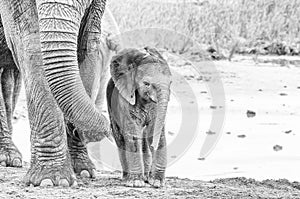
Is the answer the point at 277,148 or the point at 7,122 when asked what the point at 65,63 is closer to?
the point at 7,122

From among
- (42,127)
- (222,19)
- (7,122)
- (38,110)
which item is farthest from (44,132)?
(222,19)

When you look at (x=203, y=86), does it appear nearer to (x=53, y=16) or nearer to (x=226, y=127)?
(x=226, y=127)

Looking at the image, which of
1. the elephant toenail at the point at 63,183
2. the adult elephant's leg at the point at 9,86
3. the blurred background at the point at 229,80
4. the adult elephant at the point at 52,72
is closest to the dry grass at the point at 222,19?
the blurred background at the point at 229,80

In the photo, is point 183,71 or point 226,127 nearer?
point 226,127

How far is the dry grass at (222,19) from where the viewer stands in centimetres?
1659

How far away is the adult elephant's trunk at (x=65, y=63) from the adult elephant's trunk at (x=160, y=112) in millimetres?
609

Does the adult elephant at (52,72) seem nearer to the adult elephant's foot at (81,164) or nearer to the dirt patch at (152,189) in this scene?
the dirt patch at (152,189)

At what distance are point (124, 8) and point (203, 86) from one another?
5.01 meters

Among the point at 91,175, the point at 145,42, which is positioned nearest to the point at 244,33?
the point at 145,42

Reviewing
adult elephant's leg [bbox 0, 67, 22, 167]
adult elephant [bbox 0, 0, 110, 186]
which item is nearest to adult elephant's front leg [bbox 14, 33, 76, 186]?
adult elephant [bbox 0, 0, 110, 186]

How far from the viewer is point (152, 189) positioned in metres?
6.08

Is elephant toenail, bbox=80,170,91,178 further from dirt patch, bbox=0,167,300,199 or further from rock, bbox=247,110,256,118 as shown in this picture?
rock, bbox=247,110,256,118

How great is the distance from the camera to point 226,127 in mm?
10555

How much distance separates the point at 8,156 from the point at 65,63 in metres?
2.13
